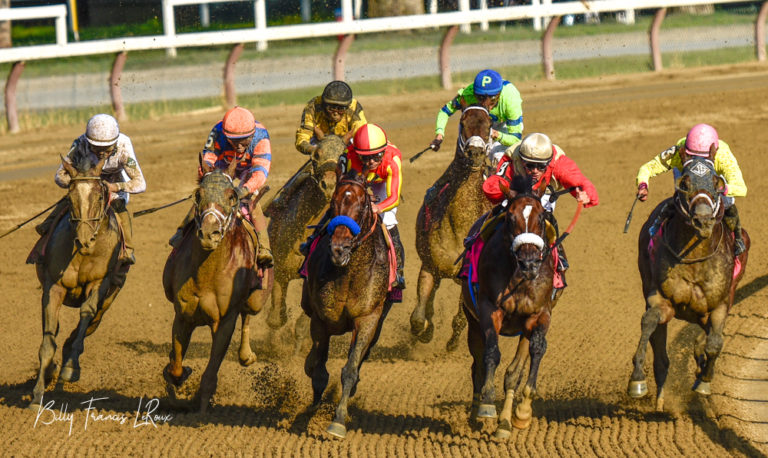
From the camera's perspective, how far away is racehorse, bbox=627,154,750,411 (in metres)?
8.05

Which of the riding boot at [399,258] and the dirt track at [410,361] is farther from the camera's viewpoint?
the riding boot at [399,258]

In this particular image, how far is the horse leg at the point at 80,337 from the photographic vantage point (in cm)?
884

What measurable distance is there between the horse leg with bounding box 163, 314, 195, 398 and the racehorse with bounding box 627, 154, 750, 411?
127 inches

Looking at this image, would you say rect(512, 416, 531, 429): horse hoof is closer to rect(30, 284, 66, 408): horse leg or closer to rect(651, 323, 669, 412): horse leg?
rect(651, 323, 669, 412): horse leg

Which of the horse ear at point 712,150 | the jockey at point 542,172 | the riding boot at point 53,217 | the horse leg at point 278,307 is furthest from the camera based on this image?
the horse leg at point 278,307

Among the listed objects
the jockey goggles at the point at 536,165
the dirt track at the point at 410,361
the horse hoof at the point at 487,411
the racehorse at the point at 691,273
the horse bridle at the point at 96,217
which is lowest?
the dirt track at the point at 410,361

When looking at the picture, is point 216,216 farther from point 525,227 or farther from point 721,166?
point 721,166

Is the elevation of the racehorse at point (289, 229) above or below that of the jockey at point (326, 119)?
below

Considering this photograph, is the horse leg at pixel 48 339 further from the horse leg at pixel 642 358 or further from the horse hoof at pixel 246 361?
the horse leg at pixel 642 358

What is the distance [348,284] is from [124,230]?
2.33 metres

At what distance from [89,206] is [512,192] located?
3174 millimetres

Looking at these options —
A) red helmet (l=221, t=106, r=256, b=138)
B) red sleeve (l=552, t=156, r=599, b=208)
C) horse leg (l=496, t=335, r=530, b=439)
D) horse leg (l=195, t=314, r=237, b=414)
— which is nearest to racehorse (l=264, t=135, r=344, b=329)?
red helmet (l=221, t=106, r=256, b=138)

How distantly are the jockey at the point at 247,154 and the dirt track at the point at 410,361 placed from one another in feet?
3.74
